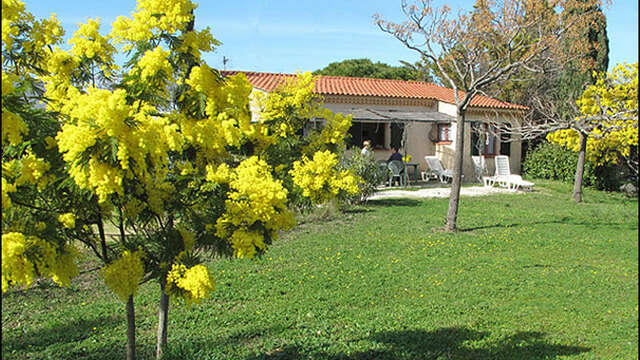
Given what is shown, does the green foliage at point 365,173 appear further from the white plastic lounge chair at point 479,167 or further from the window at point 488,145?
the window at point 488,145

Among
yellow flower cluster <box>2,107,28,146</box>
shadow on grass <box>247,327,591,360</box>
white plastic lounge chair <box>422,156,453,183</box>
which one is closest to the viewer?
yellow flower cluster <box>2,107,28,146</box>

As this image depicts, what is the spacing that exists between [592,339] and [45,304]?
5937 millimetres

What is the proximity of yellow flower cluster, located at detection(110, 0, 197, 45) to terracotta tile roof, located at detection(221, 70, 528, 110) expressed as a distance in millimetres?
14522

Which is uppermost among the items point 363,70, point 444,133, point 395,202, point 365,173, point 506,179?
point 363,70

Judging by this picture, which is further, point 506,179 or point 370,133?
point 370,133

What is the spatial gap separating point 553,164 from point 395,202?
9306 millimetres

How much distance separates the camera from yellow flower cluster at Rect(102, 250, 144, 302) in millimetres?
2824

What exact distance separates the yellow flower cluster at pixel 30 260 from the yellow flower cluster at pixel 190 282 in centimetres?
54

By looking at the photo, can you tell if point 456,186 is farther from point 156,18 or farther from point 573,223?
point 156,18

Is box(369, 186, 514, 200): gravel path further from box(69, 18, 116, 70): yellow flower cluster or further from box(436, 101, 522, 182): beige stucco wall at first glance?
box(69, 18, 116, 70): yellow flower cluster

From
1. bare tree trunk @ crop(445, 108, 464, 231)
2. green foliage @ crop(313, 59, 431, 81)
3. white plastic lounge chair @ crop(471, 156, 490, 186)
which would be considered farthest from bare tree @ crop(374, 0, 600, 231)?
green foliage @ crop(313, 59, 431, 81)

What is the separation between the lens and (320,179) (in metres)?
3.53

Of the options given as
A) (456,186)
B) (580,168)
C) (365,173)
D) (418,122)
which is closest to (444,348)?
(456,186)

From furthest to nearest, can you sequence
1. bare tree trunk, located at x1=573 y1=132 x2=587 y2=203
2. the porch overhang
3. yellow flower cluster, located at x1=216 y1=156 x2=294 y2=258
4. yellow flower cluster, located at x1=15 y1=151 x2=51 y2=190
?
the porch overhang → bare tree trunk, located at x1=573 y1=132 x2=587 y2=203 → yellow flower cluster, located at x1=216 y1=156 x2=294 y2=258 → yellow flower cluster, located at x1=15 y1=151 x2=51 y2=190
